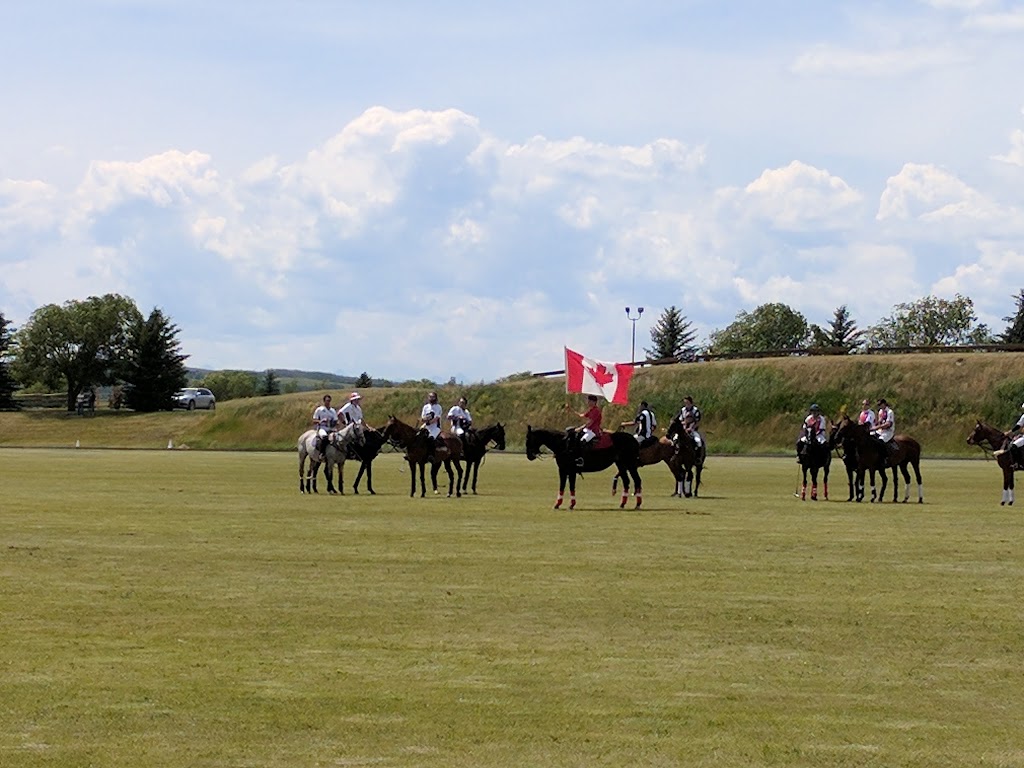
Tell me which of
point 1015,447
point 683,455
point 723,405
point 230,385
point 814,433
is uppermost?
point 230,385

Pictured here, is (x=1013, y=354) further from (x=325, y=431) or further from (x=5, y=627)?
(x=5, y=627)

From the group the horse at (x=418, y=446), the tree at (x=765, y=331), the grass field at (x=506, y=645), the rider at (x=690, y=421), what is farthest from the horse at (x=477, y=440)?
the tree at (x=765, y=331)

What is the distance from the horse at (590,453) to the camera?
30.3 m

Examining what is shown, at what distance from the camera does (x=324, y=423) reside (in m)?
36.7

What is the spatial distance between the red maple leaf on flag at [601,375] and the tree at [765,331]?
5203 inches

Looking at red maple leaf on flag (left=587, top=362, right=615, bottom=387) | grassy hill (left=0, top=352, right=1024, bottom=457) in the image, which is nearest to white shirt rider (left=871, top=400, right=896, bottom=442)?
red maple leaf on flag (left=587, top=362, right=615, bottom=387)

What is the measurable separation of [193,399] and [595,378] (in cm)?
8986

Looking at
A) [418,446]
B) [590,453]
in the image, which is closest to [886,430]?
[590,453]

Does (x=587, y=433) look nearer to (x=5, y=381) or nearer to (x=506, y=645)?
(x=506, y=645)

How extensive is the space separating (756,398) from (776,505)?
6526 centimetres

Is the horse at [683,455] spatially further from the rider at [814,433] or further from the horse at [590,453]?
the horse at [590,453]

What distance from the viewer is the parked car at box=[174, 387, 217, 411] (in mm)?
121562

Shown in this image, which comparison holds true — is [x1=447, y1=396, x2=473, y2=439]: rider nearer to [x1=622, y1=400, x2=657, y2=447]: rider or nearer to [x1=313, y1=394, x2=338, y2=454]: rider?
[x1=313, y1=394, x2=338, y2=454]: rider

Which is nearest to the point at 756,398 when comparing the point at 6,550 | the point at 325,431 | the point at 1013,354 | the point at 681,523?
the point at 1013,354
